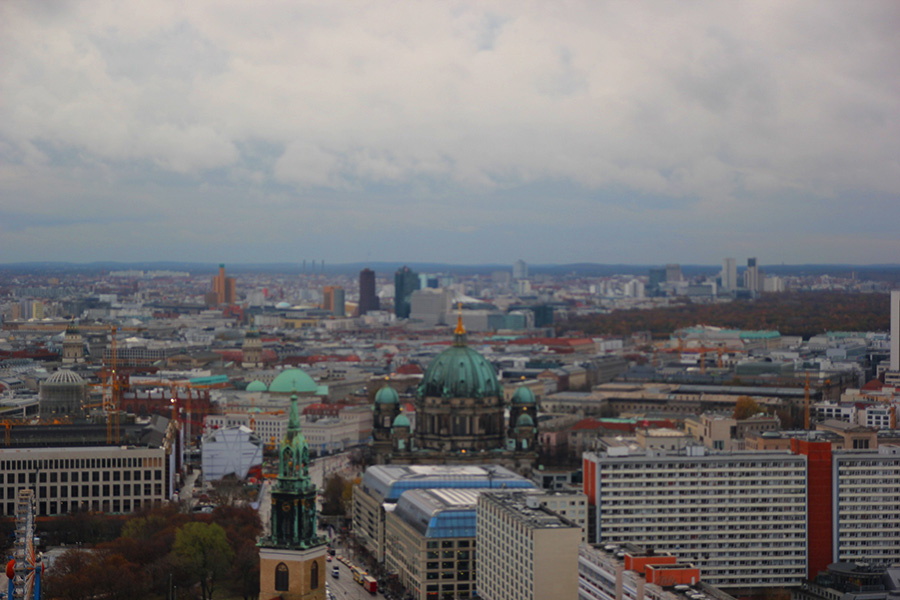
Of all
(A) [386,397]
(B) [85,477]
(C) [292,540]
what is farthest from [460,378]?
(C) [292,540]

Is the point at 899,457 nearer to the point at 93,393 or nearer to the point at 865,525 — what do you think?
the point at 865,525

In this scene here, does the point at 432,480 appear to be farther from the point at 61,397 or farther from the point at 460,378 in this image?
the point at 61,397

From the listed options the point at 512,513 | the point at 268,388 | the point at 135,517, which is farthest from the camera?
the point at 268,388

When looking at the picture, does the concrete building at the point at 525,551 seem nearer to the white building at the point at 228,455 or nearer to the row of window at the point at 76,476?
the row of window at the point at 76,476

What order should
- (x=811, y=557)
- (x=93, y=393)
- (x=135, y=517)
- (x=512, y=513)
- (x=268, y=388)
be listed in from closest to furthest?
(x=512, y=513)
(x=811, y=557)
(x=135, y=517)
(x=93, y=393)
(x=268, y=388)

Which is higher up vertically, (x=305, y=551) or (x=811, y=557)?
(x=305, y=551)

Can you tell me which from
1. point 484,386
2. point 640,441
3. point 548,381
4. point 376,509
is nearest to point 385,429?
point 484,386
